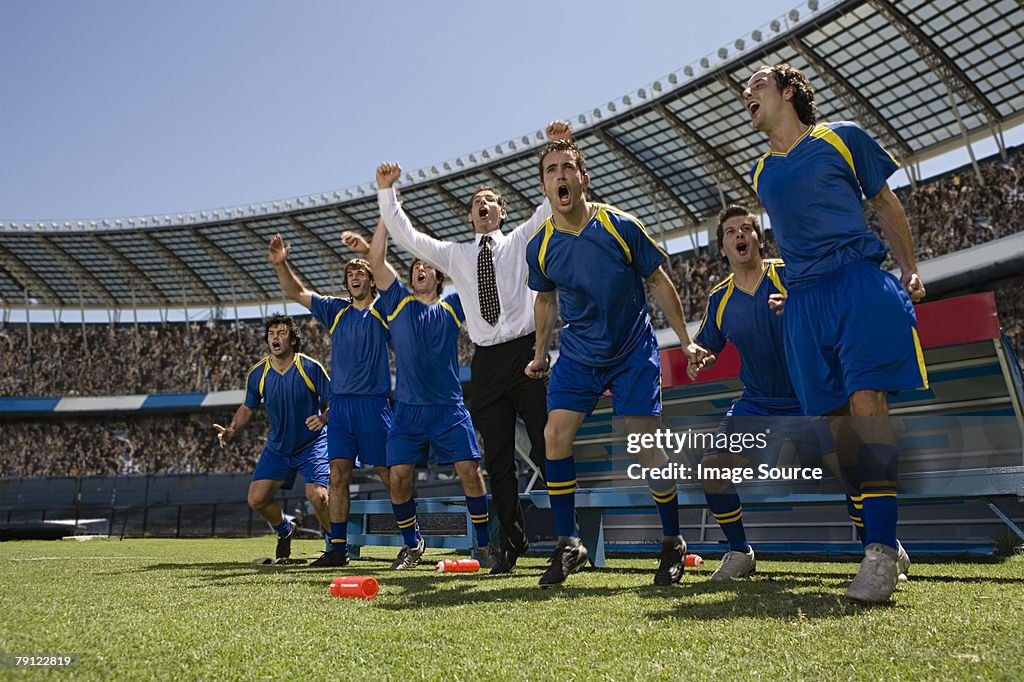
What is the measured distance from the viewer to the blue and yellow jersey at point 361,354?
6945 millimetres

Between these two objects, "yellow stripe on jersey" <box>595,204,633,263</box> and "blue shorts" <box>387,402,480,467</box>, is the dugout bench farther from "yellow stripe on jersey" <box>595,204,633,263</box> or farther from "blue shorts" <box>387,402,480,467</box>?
"yellow stripe on jersey" <box>595,204,633,263</box>

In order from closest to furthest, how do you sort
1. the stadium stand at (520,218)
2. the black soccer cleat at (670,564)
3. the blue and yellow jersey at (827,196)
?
the blue and yellow jersey at (827,196)
the black soccer cleat at (670,564)
the stadium stand at (520,218)

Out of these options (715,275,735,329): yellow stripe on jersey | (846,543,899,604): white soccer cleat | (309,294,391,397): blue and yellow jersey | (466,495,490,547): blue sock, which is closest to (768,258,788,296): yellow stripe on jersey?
(715,275,735,329): yellow stripe on jersey

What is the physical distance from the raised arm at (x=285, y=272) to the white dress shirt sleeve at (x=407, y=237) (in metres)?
1.25

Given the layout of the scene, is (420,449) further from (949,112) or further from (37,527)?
(949,112)

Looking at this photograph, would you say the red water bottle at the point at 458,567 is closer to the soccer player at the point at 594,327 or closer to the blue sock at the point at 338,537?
the blue sock at the point at 338,537

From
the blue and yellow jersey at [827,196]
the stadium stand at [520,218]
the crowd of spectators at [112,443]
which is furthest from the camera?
the crowd of spectators at [112,443]

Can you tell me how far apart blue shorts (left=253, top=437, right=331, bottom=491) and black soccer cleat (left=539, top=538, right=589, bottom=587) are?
411 cm

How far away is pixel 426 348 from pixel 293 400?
1.98 m

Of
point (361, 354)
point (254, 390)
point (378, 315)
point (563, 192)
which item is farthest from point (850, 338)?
point (254, 390)

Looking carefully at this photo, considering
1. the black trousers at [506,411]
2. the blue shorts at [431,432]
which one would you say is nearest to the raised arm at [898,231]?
the black trousers at [506,411]

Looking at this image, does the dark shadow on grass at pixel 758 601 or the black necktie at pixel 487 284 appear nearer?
the dark shadow on grass at pixel 758 601

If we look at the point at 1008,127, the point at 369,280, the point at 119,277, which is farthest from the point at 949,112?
the point at 119,277

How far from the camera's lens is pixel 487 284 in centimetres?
557
